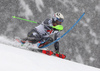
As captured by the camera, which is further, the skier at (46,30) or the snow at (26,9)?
the snow at (26,9)

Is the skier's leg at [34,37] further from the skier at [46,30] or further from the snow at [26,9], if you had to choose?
the snow at [26,9]

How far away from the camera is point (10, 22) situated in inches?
254

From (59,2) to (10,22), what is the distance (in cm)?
226

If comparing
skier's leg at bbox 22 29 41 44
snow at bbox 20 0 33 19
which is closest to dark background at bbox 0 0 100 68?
snow at bbox 20 0 33 19

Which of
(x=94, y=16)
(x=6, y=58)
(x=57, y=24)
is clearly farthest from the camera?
(x=94, y=16)

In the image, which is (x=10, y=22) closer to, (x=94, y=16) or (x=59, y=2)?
(x=59, y=2)

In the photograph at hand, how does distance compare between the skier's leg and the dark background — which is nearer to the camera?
the skier's leg

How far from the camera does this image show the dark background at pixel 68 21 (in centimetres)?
646

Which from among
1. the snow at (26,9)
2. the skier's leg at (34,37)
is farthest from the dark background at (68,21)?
the skier's leg at (34,37)

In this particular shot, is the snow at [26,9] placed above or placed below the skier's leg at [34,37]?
above

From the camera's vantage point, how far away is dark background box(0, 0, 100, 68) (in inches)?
254

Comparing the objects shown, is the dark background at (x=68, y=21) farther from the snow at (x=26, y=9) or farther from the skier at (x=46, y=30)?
the skier at (x=46, y=30)

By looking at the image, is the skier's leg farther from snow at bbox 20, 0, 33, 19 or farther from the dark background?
snow at bbox 20, 0, 33, 19

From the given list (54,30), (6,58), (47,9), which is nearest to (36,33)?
(54,30)
